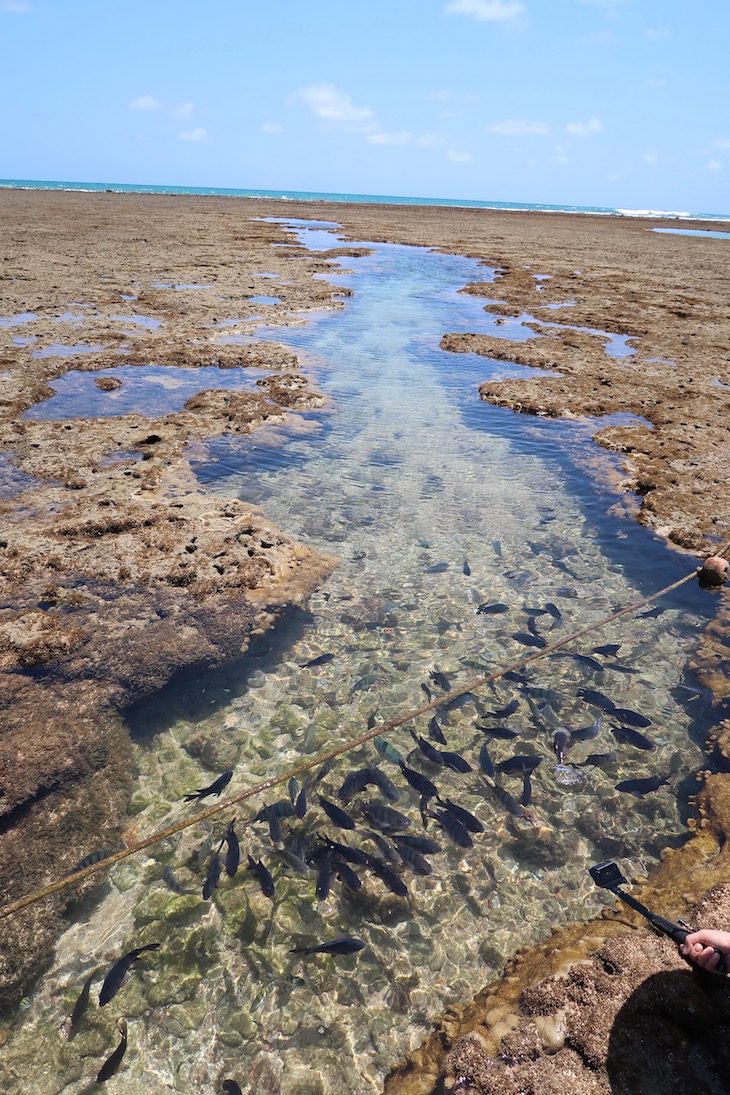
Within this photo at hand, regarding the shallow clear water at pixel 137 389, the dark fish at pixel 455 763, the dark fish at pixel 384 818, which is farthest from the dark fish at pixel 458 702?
the shallow clear water at pixel 137 389

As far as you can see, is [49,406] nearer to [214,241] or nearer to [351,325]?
[351,325]

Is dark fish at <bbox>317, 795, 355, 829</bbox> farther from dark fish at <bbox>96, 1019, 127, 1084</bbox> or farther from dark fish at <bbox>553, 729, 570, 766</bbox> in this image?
dark fish at <bbox>553, 729, 570, 766</bbox>

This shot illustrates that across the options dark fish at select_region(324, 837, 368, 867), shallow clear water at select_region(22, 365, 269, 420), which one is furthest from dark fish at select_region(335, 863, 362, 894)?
shallow clear water at select_region(22, 365, 269, 420)

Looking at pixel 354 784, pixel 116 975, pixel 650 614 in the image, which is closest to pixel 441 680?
pixel 354 784

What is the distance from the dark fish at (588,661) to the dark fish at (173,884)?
4.70 m

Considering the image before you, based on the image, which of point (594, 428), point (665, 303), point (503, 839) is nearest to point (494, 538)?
point (503, 839)

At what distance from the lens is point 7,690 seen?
5.35 meters

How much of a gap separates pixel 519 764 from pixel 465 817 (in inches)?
31.9

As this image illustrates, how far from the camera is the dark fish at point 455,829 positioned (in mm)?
4590

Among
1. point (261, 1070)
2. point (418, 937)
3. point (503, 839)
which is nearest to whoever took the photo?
point (261, 1070)

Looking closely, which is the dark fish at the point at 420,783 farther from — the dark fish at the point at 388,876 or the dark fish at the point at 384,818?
the dark fish at the point at 388,876

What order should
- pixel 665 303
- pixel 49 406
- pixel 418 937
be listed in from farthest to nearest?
pixel 665 303
pixel 49 406
pixel 418 937

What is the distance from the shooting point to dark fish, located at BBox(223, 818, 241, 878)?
435cm

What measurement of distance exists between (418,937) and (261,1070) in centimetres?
126
